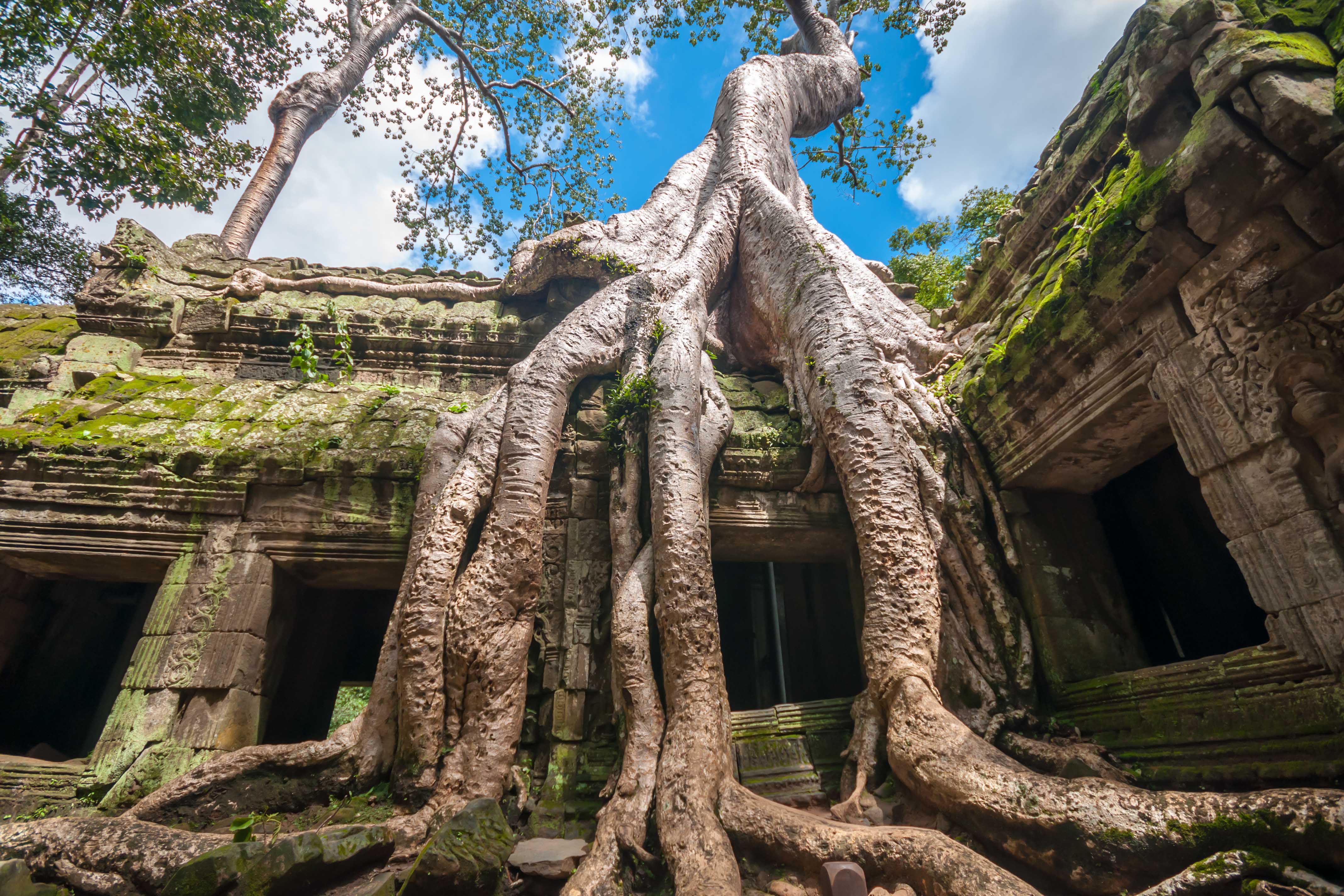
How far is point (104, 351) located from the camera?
4.41 metres

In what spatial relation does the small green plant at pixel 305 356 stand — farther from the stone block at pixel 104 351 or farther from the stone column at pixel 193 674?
the stone column at pixel 193 674

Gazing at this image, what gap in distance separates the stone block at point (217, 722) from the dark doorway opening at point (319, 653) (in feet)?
0.91

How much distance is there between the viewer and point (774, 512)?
364 cm

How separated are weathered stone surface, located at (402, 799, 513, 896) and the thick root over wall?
0.33 meters

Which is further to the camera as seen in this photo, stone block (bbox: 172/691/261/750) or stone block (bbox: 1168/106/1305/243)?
stone block (bbox: 172/691/261/750)

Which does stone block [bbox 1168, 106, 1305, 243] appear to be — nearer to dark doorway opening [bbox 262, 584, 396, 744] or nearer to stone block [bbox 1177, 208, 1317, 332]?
stone block [bbox 1177, 208, 1317, 332]

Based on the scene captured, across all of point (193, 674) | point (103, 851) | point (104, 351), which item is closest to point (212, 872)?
point (103, 851)

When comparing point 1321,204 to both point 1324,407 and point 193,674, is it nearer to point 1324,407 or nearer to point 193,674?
point 1324,407

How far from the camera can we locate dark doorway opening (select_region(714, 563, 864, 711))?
4.81 m

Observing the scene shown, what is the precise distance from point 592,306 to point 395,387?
1.62 meters

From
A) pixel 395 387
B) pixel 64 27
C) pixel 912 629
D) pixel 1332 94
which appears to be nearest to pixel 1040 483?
pixel 912 629

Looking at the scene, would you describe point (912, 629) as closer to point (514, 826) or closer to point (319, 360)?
point (514, 826)

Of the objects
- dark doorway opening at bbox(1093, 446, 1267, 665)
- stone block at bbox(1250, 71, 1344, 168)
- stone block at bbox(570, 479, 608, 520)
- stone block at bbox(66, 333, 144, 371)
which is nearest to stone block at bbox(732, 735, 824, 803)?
stone block at bbox(570, 479, 608, 520)

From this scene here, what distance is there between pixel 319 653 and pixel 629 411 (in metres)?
3.15
